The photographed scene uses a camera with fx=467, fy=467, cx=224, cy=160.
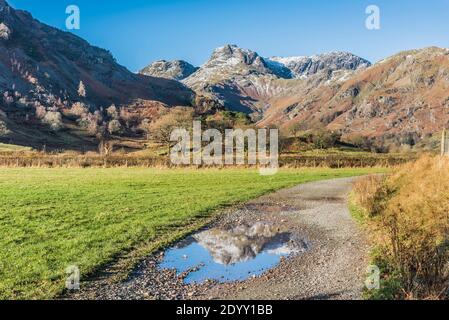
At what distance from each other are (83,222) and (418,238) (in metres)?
12.5

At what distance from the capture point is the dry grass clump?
973 cm

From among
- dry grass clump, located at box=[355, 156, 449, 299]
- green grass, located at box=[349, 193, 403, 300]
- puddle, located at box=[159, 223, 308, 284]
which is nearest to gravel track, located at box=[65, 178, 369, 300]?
green grass, located at box=[349, 193, 403, 300]

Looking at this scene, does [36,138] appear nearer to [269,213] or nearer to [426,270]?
[269,213]

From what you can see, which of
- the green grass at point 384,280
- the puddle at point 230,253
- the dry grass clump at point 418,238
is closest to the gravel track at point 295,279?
the green grass at point 384,280

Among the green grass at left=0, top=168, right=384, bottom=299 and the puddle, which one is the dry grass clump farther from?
the green grass at left=0, top=168, right=384, bottom=299

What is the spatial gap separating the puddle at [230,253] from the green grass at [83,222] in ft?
3.57

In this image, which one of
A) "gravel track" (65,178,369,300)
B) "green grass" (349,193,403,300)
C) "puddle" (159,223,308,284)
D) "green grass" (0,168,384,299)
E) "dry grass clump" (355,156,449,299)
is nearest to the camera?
"green grass" (349,193,403,300)

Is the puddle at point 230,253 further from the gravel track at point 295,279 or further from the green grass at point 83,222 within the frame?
the green grass at point 83,222

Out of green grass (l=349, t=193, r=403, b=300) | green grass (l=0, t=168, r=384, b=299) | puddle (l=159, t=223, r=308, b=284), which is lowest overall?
puddle (l=159, t=223, r=308, b=284)

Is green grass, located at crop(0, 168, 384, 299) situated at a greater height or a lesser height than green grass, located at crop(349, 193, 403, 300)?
lesser

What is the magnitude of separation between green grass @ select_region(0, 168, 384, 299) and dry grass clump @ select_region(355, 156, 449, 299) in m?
6.94

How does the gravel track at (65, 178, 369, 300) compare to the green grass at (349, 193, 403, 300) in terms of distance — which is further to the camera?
the gravel track at (65, 178, 369, 300)

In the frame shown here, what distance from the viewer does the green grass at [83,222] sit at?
11.7 m

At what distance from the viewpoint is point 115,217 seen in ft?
64.8
